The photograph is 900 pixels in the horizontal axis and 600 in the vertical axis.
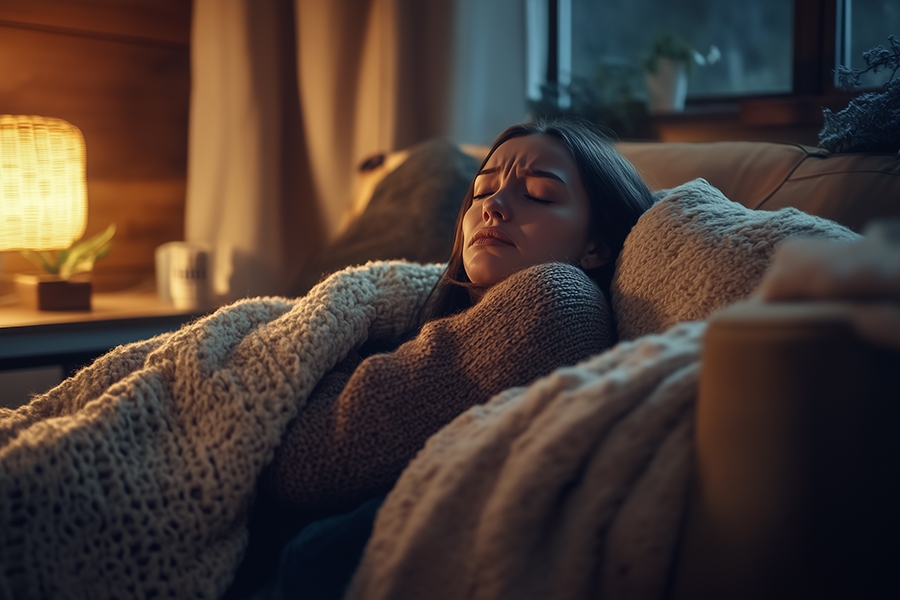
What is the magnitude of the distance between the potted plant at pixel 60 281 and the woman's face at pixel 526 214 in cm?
111

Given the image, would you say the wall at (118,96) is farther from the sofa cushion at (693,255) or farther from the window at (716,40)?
the sofa cushion at (693,255)

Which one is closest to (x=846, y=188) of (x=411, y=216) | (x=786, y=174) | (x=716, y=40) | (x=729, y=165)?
(x=786, y=174)

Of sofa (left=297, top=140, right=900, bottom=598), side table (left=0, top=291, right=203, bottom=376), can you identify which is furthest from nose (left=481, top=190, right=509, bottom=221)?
side table (left=0, top=291, right=203, bottom=376)

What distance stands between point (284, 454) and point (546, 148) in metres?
0.62

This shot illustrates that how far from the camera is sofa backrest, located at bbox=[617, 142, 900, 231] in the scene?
1040mm

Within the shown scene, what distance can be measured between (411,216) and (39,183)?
843 mm

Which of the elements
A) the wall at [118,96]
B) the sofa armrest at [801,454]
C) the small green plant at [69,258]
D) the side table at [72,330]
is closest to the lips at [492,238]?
the sofa armrest at [801,454]

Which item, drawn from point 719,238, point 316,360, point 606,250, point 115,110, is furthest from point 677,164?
point 115,110

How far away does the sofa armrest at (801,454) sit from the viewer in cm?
50

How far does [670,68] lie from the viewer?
6.67 feet

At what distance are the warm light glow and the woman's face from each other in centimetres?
107

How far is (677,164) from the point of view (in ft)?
4.46

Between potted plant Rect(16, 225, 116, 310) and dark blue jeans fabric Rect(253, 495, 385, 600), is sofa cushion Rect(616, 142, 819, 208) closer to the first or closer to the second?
dark blue jeans fabric Rect(253, 495, 385, 600)

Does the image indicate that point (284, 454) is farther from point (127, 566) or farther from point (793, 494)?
point (793, 494)
